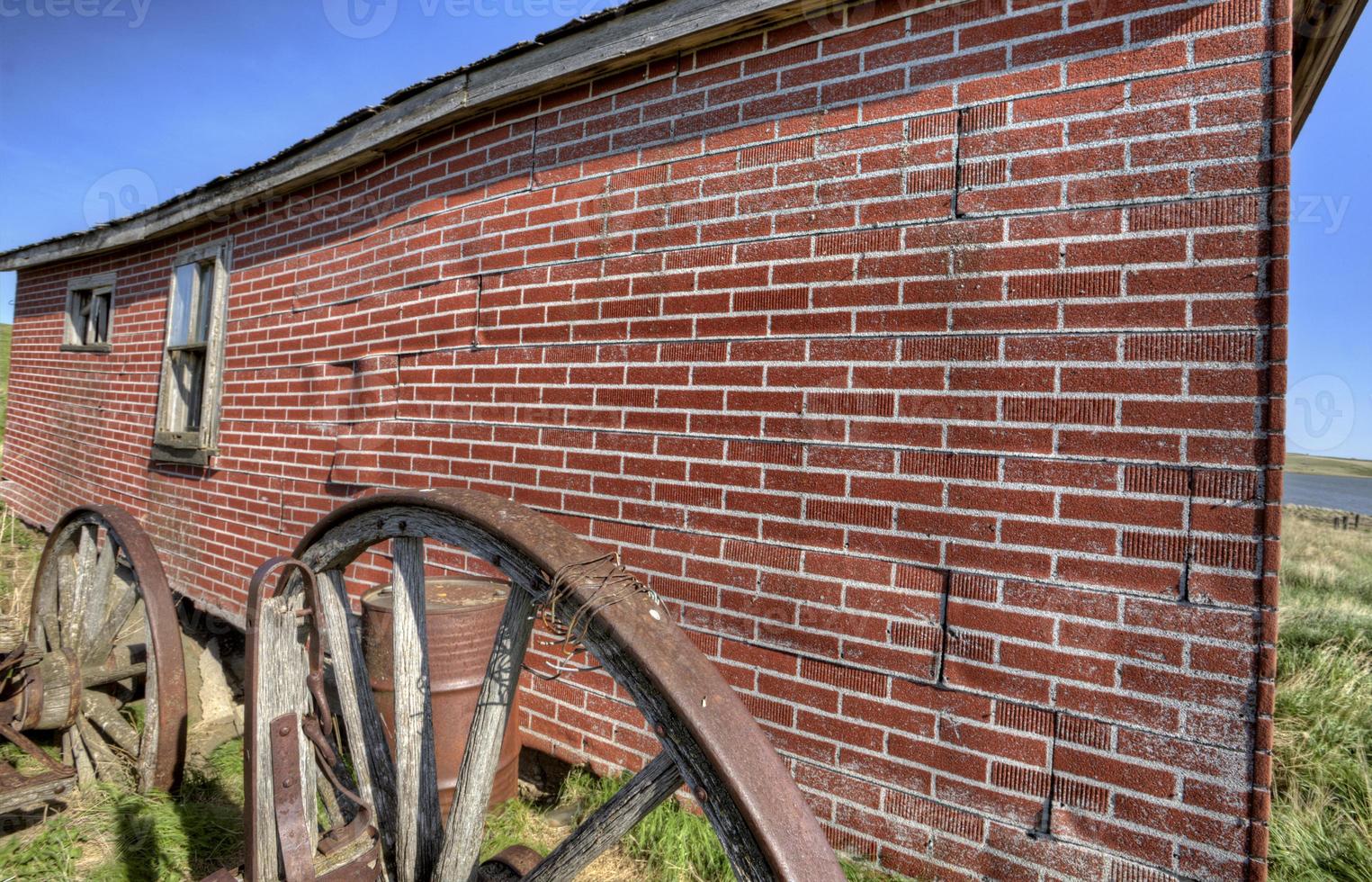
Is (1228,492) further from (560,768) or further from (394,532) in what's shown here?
(560,768)

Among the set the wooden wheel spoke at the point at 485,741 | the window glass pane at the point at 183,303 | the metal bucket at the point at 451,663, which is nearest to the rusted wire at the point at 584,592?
the wooden wheel spoke at the point at 485,741

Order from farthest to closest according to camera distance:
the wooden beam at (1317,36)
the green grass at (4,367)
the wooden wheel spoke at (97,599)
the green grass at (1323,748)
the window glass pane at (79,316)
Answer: the green grass at (4,367)
the window glass pane at (79,316)
the wooden wheel spoke at (97,599)
the green grass at (1323,748)
the wooden beam at (1317,36)

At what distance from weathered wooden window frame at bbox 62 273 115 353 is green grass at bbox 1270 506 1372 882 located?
8559 mm

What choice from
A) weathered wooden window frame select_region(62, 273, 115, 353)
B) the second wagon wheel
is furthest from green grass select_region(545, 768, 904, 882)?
weathered wooden window frame select_region(62, 273, 115, 353)

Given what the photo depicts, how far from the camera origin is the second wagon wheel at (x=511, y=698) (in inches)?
41.3

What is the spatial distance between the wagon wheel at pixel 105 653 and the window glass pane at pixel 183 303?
8.07 ft

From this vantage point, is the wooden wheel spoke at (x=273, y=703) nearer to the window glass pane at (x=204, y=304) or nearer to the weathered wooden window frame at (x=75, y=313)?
the window glass pane at (x=204, y=304)

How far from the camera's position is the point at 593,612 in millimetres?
1214

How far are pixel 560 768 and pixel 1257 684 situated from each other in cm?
252

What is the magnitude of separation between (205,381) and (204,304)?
2.29 feet

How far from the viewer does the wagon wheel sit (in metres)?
2.98

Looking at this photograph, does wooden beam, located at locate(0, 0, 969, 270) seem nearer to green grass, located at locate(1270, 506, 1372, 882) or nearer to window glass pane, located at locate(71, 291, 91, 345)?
window glass pane, located at locate(71, 291, 91, 345)

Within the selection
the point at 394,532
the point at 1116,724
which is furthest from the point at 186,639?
the point at 1116,724

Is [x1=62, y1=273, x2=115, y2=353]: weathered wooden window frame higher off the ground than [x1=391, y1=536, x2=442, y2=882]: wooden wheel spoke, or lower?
higher
